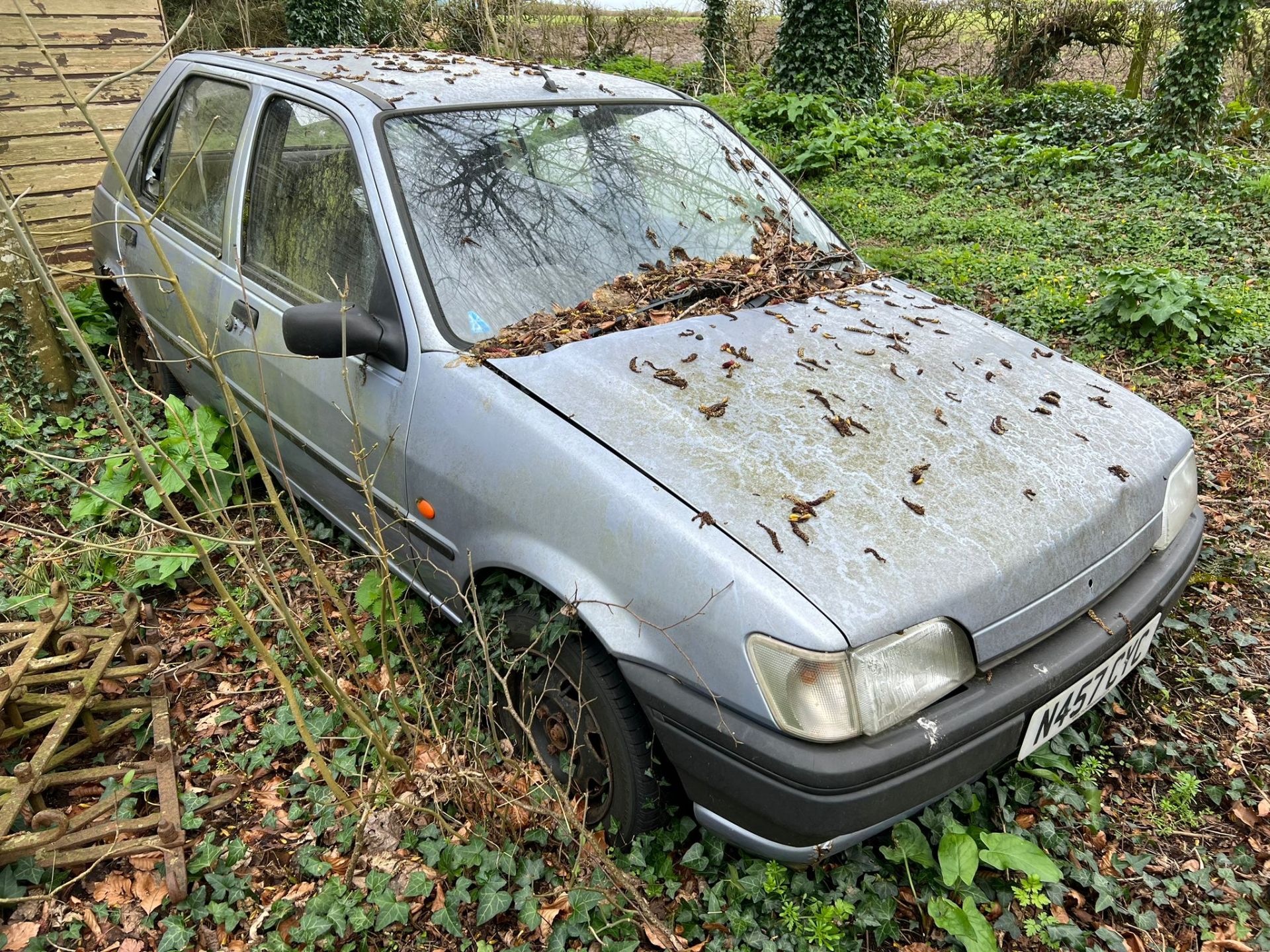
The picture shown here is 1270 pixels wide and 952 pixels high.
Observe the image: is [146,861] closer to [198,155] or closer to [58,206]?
[198,155]

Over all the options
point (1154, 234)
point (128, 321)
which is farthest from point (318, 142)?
point (1154, 234)

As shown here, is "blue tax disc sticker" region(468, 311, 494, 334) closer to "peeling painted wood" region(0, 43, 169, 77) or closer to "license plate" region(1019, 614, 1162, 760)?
"license plate" region(1019, 614, 1162, 760)

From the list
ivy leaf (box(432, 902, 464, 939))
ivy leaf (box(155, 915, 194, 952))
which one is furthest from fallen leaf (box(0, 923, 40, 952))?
ivy leaf (box(432, 902, 464, 939))

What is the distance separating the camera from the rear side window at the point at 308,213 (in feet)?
8.43

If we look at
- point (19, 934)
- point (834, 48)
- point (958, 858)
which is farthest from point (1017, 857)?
point (834, 48)

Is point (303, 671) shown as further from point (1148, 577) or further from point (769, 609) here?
point (1148, 577)

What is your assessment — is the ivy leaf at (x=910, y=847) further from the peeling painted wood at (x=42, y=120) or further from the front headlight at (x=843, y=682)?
the peeling painted wood at (x=42, y=120)

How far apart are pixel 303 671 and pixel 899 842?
1.93m

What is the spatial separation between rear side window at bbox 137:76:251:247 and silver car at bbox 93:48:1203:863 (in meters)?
0.03

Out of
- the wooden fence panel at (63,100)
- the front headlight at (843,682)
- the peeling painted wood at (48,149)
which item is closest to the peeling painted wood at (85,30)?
the wooden fence panel at (63,100)

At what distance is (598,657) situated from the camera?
206cm

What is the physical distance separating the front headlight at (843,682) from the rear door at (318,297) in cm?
121

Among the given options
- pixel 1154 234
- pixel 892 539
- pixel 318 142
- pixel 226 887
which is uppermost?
pixel 318 142

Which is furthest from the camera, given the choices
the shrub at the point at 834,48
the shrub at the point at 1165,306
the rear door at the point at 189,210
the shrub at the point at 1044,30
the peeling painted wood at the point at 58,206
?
the shrub at the point at 1044,30
